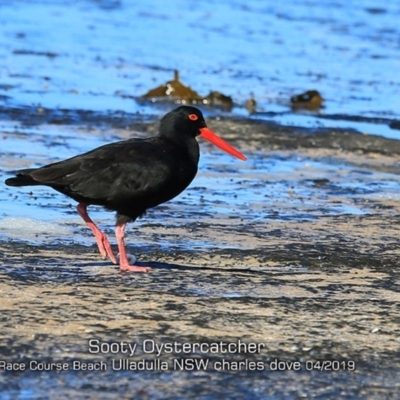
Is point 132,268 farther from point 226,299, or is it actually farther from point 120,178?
point 226,299

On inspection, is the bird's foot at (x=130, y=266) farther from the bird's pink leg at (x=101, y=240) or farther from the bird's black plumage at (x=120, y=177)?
the bird's black plumage at (x=120, y=177)

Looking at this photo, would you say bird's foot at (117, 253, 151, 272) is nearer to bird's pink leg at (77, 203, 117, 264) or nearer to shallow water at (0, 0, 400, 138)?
bird's pink leg at (77, 203, 117, 264)

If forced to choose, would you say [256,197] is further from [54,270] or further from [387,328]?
[387,328]

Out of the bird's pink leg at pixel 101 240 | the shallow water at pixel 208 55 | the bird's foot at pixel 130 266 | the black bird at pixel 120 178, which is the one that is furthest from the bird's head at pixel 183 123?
the shallow water at pixel 208 55

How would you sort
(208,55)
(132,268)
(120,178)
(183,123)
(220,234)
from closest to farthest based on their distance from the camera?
(132,268) → (120,178) → (183,123) → (220,234) → (208,55)

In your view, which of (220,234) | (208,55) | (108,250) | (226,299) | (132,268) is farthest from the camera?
(208,55)

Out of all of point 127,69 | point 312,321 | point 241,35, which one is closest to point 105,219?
point 312,321

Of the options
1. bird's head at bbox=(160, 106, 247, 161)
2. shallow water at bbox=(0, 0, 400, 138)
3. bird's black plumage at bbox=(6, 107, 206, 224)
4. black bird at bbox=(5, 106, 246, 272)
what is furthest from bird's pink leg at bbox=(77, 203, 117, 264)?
shallow water at bbox=(0, 0, 400, 138)

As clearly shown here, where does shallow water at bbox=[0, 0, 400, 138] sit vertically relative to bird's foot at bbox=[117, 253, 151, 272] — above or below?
above

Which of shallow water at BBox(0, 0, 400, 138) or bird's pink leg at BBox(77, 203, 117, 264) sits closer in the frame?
bird's pink leg at BBox(77, 203, 117, 264)

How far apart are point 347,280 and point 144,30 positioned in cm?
1547

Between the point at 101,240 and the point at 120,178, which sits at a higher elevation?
the point at 120,178

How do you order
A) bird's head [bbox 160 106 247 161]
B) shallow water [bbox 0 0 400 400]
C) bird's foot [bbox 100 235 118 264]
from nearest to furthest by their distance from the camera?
shallow water [bbox 0 0 400 400]
bird's foot [bbox 100 235 118 264]
bird's head [bbox 160 106 247 161]

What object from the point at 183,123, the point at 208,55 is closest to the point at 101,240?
the point at 183,123
